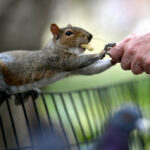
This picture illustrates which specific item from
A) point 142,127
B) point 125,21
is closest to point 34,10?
point 142,127

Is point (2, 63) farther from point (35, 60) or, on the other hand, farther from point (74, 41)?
point (74, 41)

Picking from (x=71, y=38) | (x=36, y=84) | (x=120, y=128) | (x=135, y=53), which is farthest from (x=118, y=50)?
→ (x=120, y=128)

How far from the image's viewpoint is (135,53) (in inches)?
57.2

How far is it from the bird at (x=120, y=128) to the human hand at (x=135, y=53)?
0.48m

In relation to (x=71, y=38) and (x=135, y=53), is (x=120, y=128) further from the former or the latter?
(x=135, y=53)

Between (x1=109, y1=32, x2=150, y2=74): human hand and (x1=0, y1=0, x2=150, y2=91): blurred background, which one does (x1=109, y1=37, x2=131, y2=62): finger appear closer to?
(x1=109, y1=32, x2=150, y2=74): human hand

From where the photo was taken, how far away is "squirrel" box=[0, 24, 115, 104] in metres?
1.87

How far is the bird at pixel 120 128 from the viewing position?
1.86 m

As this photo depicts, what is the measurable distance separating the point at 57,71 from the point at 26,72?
161mm

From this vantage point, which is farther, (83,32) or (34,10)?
(34,10)

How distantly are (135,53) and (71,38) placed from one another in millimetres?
521

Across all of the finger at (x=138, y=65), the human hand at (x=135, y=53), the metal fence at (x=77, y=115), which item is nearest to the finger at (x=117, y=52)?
the human hand at (x=135, y=53)

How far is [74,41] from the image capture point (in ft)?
6.21

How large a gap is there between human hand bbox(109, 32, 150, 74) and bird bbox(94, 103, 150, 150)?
18.7 inches
